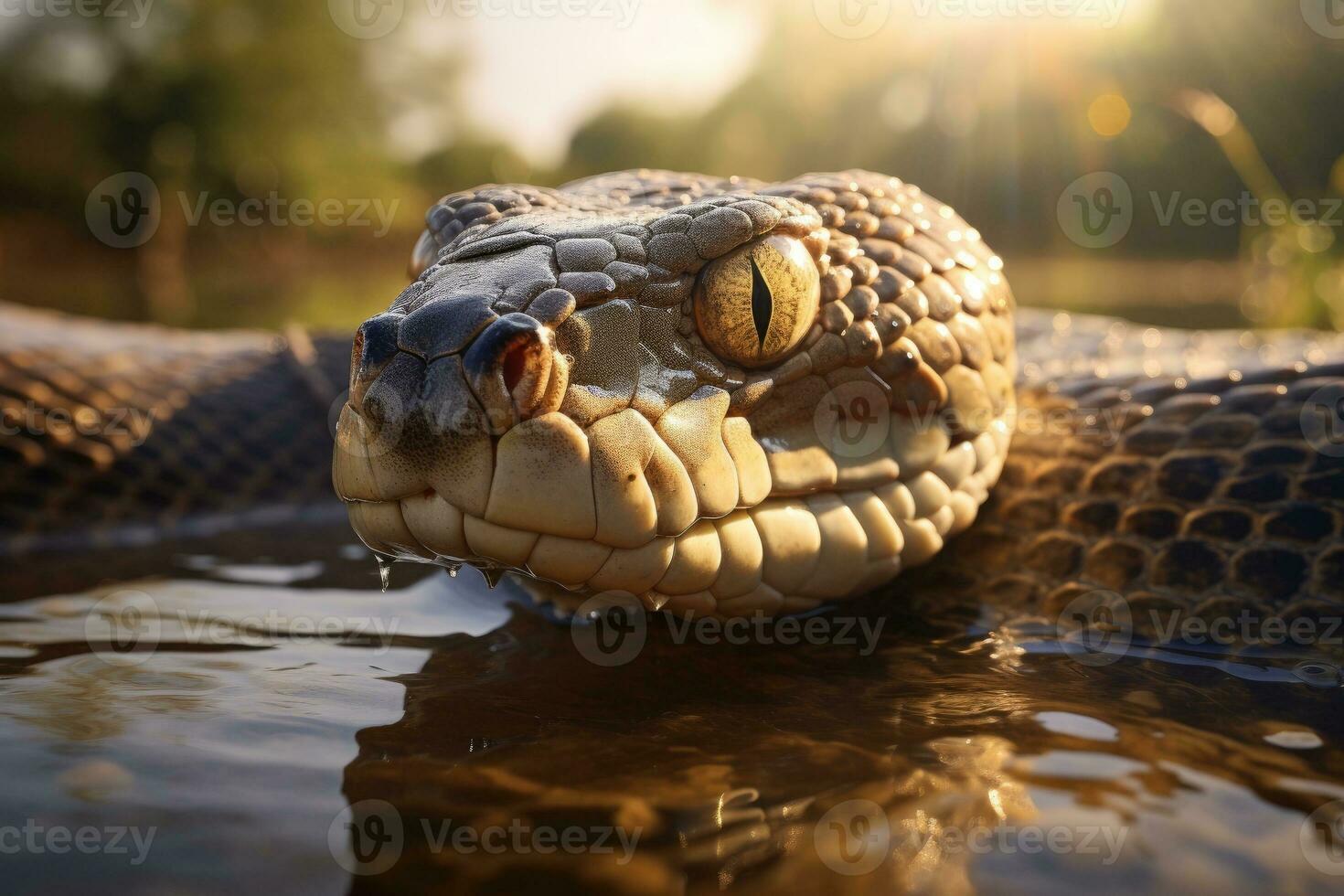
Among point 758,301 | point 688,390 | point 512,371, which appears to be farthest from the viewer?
point 758,301

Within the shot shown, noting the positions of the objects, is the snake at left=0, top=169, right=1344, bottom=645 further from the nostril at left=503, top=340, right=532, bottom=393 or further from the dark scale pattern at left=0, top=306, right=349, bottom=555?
the dark scale pattern at left=0, top=306, right=349, bottom=555

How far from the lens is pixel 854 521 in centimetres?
225

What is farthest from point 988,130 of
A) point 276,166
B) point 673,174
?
point 673,174

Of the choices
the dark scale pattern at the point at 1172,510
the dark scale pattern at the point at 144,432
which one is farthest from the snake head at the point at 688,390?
the dark scale pattern at the point at 144,432

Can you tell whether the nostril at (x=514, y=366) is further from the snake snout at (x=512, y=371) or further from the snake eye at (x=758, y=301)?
the snake eye at (x=758, y=301)

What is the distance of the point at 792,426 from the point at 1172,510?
3.49 feet

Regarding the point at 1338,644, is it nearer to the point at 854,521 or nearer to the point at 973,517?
the point at 973,517

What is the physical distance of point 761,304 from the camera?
7.30 feet

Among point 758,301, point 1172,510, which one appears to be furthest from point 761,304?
point 1172,510

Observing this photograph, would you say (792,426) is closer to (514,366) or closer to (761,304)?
(761,304)

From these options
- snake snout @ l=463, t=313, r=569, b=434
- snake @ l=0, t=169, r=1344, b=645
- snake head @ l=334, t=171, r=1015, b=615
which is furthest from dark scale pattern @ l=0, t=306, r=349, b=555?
snake snout @ l=463, t=313, r=569, b=434

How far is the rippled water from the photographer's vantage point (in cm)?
149

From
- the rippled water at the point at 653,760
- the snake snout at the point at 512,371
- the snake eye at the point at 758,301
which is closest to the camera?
the rippled water at the point at 653,760

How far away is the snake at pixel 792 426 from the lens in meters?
1.82
